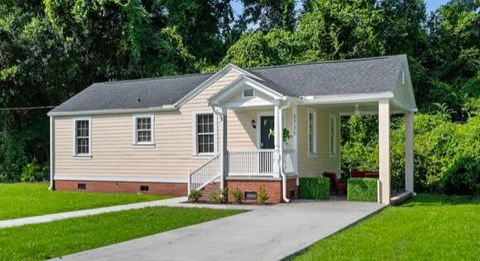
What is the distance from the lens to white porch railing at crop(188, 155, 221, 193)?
17.5 meters

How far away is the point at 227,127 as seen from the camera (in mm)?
18297

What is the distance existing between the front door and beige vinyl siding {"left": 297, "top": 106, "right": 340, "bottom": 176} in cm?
97

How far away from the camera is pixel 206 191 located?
17.1 m

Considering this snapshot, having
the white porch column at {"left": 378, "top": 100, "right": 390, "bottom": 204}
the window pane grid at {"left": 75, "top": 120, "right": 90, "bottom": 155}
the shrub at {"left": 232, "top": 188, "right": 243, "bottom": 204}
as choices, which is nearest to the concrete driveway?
the white porch column at {"left": 378, "top": 100, "right": 390, "bottom": 204}

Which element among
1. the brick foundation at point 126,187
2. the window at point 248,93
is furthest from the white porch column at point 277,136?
the brick foundation at point 126,187

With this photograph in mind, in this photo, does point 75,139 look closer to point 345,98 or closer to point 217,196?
point 217,196

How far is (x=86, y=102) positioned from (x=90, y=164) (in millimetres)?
2692

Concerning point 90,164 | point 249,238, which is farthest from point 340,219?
point 90,164

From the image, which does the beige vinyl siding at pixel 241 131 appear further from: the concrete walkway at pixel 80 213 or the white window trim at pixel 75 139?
the white window trim at pixel 75 139

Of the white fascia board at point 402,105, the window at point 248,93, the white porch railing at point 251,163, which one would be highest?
the window at point 248,93

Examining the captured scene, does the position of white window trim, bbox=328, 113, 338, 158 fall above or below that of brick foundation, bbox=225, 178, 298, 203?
above

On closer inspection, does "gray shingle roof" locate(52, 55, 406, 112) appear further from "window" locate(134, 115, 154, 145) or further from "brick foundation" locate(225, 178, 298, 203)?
"brick foundation" locate(225, 178, 298, 203)

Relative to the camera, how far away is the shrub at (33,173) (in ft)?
89.4

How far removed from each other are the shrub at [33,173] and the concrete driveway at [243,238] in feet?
57.5
